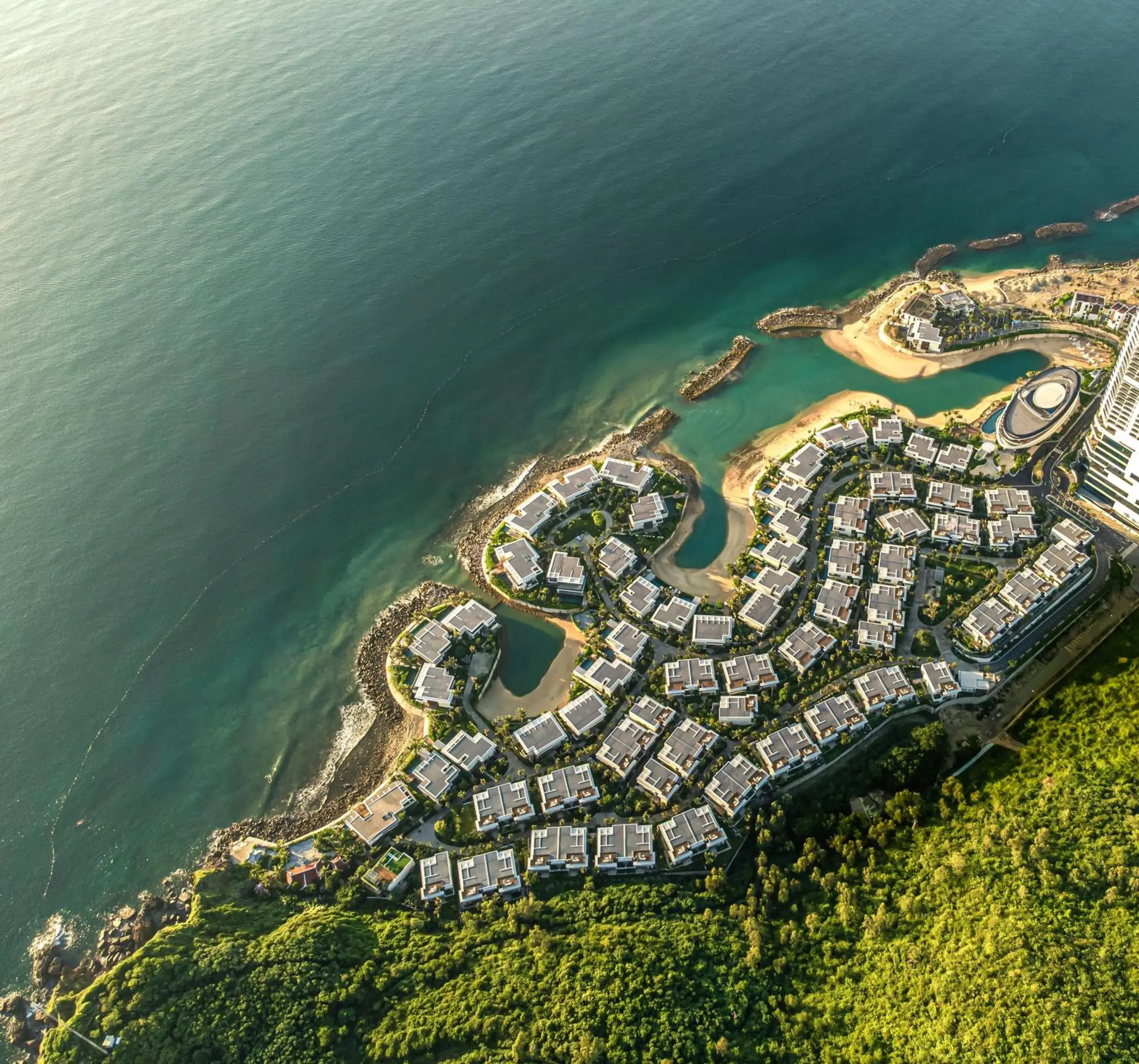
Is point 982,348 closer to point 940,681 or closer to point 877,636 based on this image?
point 877,636

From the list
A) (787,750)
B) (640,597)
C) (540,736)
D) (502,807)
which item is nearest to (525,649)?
(540,736)

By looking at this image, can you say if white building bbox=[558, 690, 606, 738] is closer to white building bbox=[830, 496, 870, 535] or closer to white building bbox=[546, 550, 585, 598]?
white building bbox=[546, 550, 585, 598]

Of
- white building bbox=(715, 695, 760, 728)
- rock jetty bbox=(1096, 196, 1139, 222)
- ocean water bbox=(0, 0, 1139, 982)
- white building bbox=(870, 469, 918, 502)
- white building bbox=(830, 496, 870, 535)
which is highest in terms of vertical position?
ocean water bbox=(0, 0, 1139, 982)

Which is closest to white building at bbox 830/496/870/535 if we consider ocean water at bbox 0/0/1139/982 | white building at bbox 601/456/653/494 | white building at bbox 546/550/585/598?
ocean water at bbox 0/0/1139/982

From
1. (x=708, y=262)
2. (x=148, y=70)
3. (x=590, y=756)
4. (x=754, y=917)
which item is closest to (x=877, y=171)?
(x=708, y=262)

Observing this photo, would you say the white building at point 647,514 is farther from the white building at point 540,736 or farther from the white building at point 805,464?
the white building at point 540,736
